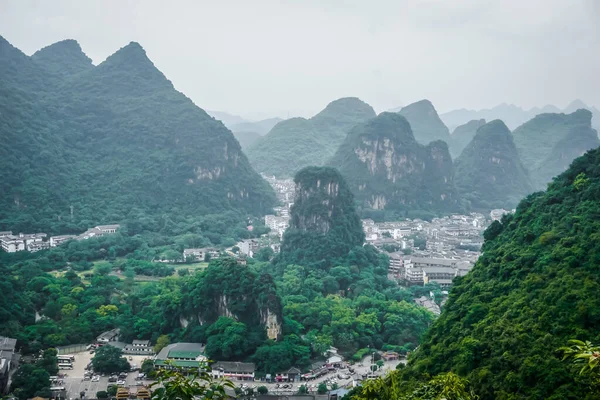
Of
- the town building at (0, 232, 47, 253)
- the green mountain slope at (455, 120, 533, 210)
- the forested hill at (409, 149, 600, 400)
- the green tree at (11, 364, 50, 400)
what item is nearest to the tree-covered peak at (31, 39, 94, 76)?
the town building at (0, 232, 47, 253)

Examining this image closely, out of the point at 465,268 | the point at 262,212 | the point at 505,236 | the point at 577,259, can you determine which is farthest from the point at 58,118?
the point at 577,259

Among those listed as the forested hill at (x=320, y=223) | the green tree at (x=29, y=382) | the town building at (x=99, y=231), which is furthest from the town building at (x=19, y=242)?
the green tree at (x=29, y=382)

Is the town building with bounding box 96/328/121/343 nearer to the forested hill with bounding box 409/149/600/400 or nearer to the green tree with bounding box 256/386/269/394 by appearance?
the green tree with bounding box 256/386/269/394

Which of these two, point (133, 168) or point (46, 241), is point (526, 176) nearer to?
point (133, 168)

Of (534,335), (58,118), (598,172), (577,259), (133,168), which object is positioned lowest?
(534,335)

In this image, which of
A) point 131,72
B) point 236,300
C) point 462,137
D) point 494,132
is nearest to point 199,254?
point 236,300

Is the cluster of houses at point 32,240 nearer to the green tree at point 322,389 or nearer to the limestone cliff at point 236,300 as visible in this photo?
the limestone cliff at point 236,300
